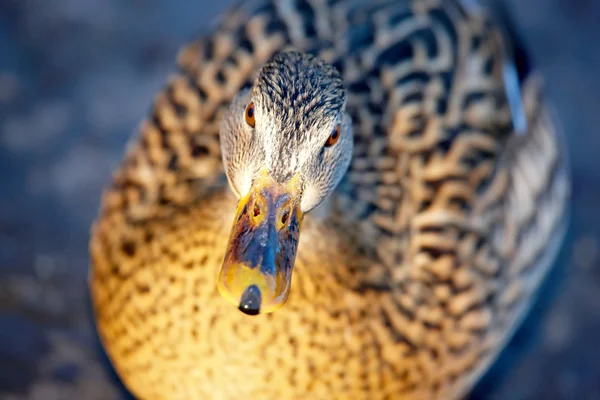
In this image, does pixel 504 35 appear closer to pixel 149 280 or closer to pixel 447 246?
pixel 447 246

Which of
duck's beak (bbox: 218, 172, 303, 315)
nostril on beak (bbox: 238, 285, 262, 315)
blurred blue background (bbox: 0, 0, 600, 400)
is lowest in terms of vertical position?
nostril on beak (bbox: 238, 285, 262, 315)

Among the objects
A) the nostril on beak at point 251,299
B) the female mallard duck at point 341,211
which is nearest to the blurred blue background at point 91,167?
the female mallard duck at point 341,211

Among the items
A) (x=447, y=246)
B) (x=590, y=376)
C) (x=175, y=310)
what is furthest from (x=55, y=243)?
(x=590, y=376)

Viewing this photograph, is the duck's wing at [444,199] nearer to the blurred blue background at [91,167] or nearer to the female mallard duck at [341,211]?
the female mallard duck at [341,211]

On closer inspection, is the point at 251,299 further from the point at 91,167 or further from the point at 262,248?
the point at 91,167

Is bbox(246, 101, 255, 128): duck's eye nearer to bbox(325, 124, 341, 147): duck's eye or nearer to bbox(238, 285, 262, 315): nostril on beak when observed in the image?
bbox(325, 124, 341, 147): duck's eye

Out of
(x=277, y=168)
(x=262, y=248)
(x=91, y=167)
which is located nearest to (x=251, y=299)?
(x=262, y=248)

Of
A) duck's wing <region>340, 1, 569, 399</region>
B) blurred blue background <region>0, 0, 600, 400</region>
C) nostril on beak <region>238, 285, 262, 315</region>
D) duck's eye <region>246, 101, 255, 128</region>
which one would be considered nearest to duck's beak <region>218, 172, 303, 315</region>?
nostril on beak <region>238, 285, 262, 315</region>
